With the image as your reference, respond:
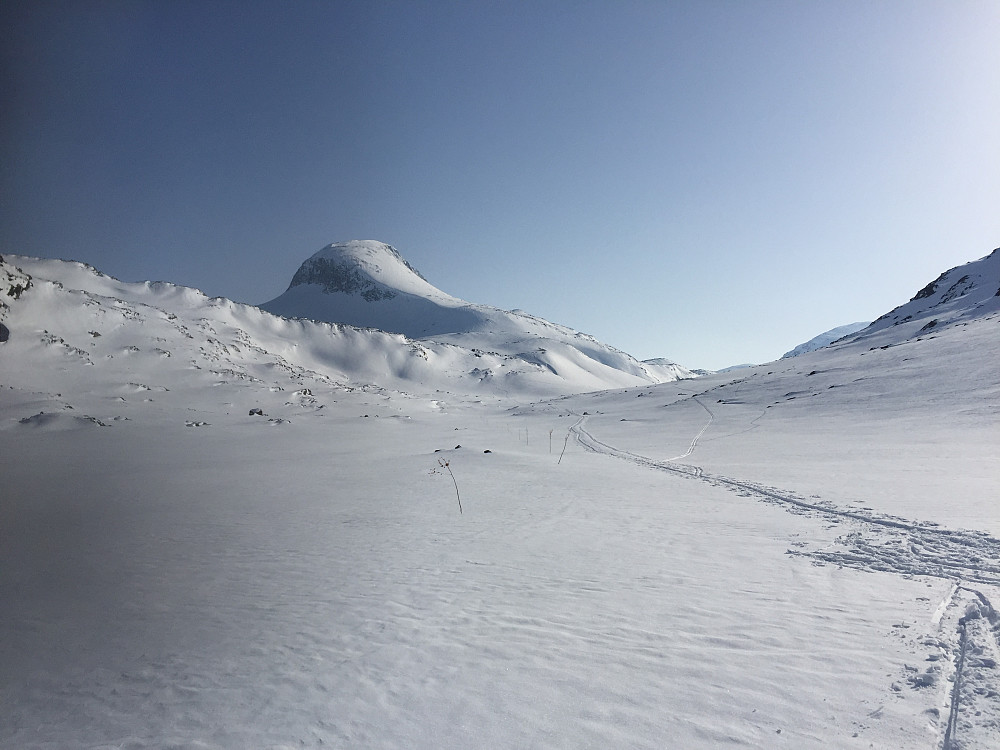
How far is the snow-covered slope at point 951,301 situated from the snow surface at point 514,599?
5379 cm

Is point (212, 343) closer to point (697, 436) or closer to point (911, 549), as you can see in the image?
point (697, 436)

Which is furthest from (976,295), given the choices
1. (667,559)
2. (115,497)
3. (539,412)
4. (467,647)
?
(115,497)

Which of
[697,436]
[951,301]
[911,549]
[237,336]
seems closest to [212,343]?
[237,336]

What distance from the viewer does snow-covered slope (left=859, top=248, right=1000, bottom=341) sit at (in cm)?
6700

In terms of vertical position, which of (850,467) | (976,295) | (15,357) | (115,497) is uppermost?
(976,295)

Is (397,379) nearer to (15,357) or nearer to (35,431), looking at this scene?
(15,357)

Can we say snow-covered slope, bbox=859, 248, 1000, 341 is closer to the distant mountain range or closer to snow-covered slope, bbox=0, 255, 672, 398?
the distant mountain range

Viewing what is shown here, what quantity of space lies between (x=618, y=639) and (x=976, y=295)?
102 metres

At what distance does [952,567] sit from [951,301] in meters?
100

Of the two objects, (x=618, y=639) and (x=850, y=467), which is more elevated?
(x=850, y=467)

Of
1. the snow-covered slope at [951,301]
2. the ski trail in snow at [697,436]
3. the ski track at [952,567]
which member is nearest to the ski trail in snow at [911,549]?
the ski track at [952,567]

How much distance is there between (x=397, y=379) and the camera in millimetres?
150375

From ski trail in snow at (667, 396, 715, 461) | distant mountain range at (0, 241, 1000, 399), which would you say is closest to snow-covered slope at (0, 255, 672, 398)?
distant mountain range at (0, 241, 1000, 399)

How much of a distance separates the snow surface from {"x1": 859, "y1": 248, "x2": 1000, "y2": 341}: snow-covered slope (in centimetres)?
5379
